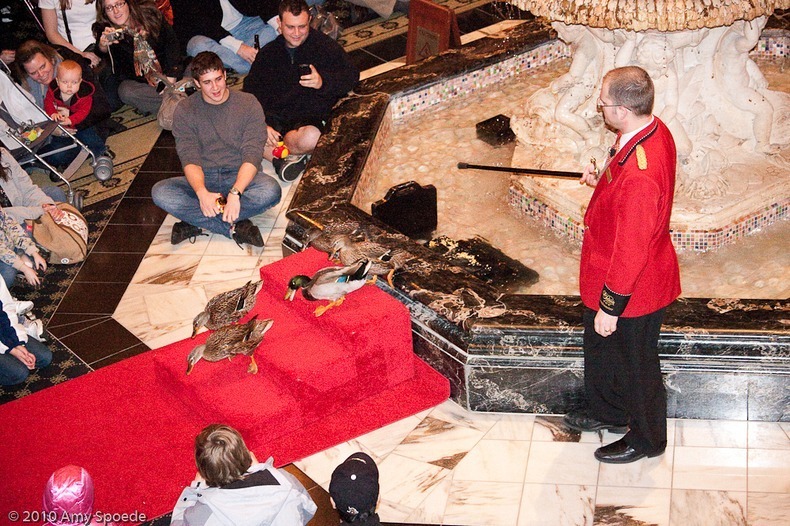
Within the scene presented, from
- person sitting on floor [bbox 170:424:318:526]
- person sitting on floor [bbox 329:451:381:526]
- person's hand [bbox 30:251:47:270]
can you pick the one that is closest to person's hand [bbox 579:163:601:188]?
person sitting on floor [bbox 329:451:381:526]

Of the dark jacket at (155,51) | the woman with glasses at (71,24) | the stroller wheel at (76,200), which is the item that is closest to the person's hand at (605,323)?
the stroller wheel at (76,200)

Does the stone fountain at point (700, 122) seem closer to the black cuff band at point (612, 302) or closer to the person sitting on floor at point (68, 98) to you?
the black cuff band at point (612, 302)

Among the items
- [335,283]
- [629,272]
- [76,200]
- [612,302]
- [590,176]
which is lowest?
[76,200]

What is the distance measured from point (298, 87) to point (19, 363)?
2.95 meters

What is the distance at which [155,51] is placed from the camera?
885cm

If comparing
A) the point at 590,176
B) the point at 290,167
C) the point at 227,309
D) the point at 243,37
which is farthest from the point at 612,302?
the point at 243,37

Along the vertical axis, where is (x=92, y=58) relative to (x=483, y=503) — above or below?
above

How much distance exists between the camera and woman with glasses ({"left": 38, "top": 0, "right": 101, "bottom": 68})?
8.70 m

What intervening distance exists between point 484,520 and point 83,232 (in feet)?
12.0

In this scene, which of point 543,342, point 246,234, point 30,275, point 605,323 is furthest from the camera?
point 246,234

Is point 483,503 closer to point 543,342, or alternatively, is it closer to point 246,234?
point 543,342

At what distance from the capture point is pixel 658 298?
177 inches

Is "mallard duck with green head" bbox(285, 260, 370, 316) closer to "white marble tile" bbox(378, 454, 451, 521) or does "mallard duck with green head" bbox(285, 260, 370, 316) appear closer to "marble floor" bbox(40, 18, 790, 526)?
"marble floor" bbox(40, 18, 790, 526)

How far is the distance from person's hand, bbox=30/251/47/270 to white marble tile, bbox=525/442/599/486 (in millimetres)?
3441
